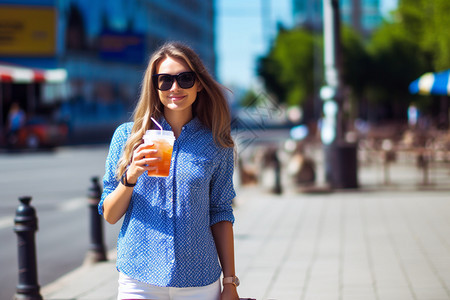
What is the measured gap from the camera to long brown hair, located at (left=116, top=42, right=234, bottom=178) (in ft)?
9.09

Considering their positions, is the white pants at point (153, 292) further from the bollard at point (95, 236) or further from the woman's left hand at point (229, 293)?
the bollard at point (95, 236)

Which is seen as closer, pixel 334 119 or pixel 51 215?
pixel 51 215

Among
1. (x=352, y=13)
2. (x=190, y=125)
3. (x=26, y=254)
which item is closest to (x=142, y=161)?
(x=190, y=125)

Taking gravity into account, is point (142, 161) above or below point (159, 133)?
below

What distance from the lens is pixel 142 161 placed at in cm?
249

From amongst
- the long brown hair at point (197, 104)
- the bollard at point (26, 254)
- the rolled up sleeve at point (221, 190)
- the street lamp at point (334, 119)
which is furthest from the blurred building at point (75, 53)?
the rolled up sleeve at point (221, 190)

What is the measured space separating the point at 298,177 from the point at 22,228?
9.57m

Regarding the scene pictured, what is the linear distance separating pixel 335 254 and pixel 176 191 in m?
4.52

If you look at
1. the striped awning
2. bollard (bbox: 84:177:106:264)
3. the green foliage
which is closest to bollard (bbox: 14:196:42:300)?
bollard (bbox: 84:177:106:264)

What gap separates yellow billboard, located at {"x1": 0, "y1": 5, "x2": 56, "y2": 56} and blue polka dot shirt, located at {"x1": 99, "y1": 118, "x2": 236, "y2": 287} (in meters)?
42.1

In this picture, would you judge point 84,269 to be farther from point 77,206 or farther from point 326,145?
point 326,145

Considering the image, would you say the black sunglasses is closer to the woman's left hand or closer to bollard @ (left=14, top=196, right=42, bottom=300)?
the woman's left hand

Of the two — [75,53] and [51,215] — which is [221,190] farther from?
[75,53]

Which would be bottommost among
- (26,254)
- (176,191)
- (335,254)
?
(335,254)
